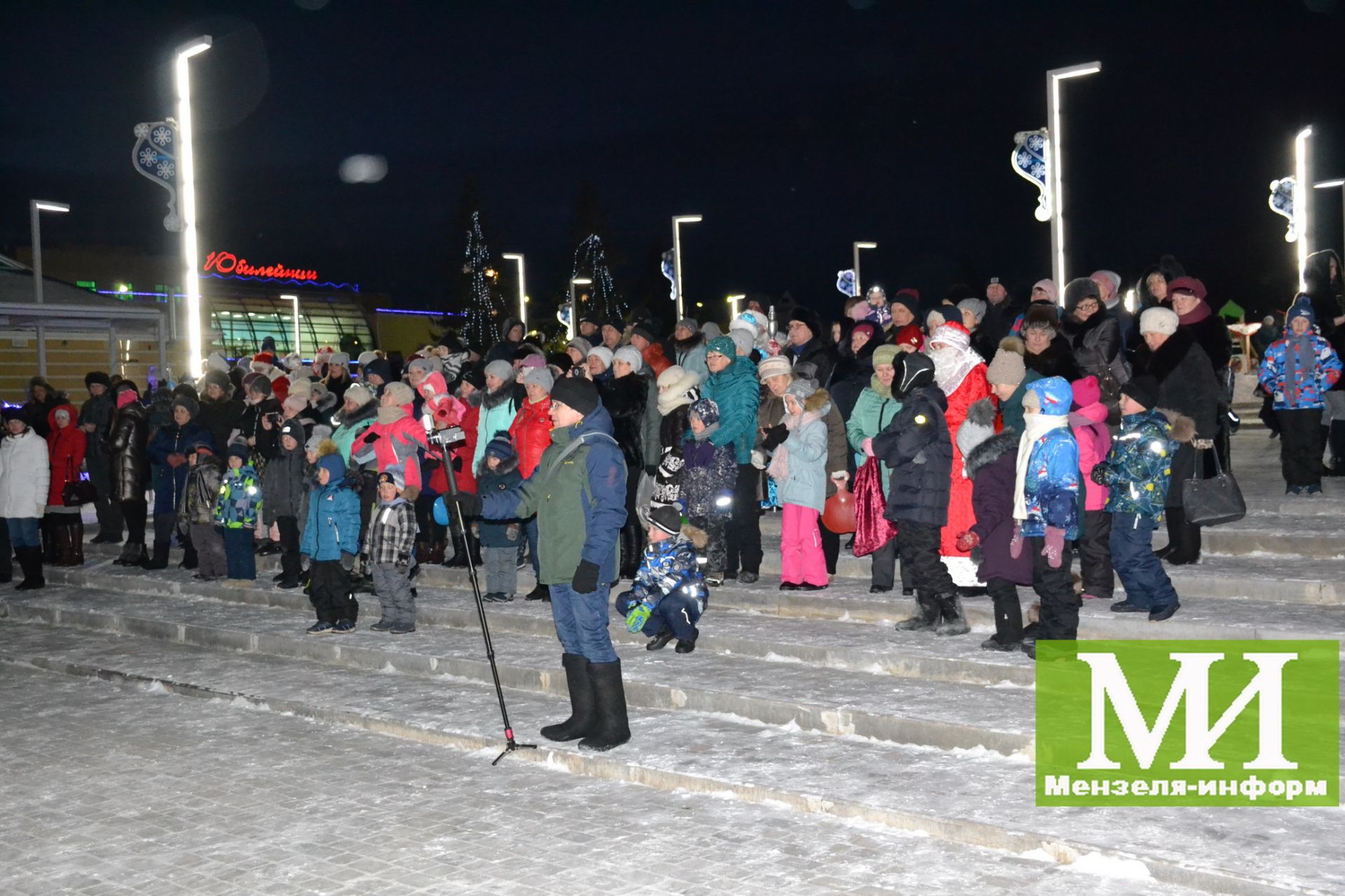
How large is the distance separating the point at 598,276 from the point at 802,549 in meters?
68.1

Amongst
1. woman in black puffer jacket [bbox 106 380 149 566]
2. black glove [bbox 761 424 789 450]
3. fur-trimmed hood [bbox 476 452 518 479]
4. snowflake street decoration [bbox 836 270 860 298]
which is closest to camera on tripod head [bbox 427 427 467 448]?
fur-trimmed hood [bbox 476 452 518 479]

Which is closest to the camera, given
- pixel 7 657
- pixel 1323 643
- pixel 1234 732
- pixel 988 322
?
pixel 1234 732

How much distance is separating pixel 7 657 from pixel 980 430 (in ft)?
27.7

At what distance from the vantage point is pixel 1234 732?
6574 mm

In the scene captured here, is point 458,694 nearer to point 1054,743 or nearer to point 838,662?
point 838,662

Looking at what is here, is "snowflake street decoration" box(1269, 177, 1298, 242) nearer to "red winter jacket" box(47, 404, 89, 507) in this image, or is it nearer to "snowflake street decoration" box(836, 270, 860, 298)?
"snowflake street decoration" box(836, 270, 860, 298)

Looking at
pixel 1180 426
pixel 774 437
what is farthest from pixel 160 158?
pixel 1180 426

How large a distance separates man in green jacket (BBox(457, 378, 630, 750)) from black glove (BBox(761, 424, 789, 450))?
3398 mm

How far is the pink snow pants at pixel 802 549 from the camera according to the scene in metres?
10.4

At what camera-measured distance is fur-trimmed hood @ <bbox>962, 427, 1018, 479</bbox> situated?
8.26 meters

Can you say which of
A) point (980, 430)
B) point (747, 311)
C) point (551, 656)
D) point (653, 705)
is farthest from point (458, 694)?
point (747, 311)

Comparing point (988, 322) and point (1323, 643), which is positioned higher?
point (988, 322)

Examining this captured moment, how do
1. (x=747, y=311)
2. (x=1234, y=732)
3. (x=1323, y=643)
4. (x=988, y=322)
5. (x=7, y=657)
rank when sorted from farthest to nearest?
(x=747, y=311), (x=988, y=322), (x=7, y=657), (x=1323, y=643), (x=1234, y=732)

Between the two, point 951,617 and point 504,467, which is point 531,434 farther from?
point 951,617
